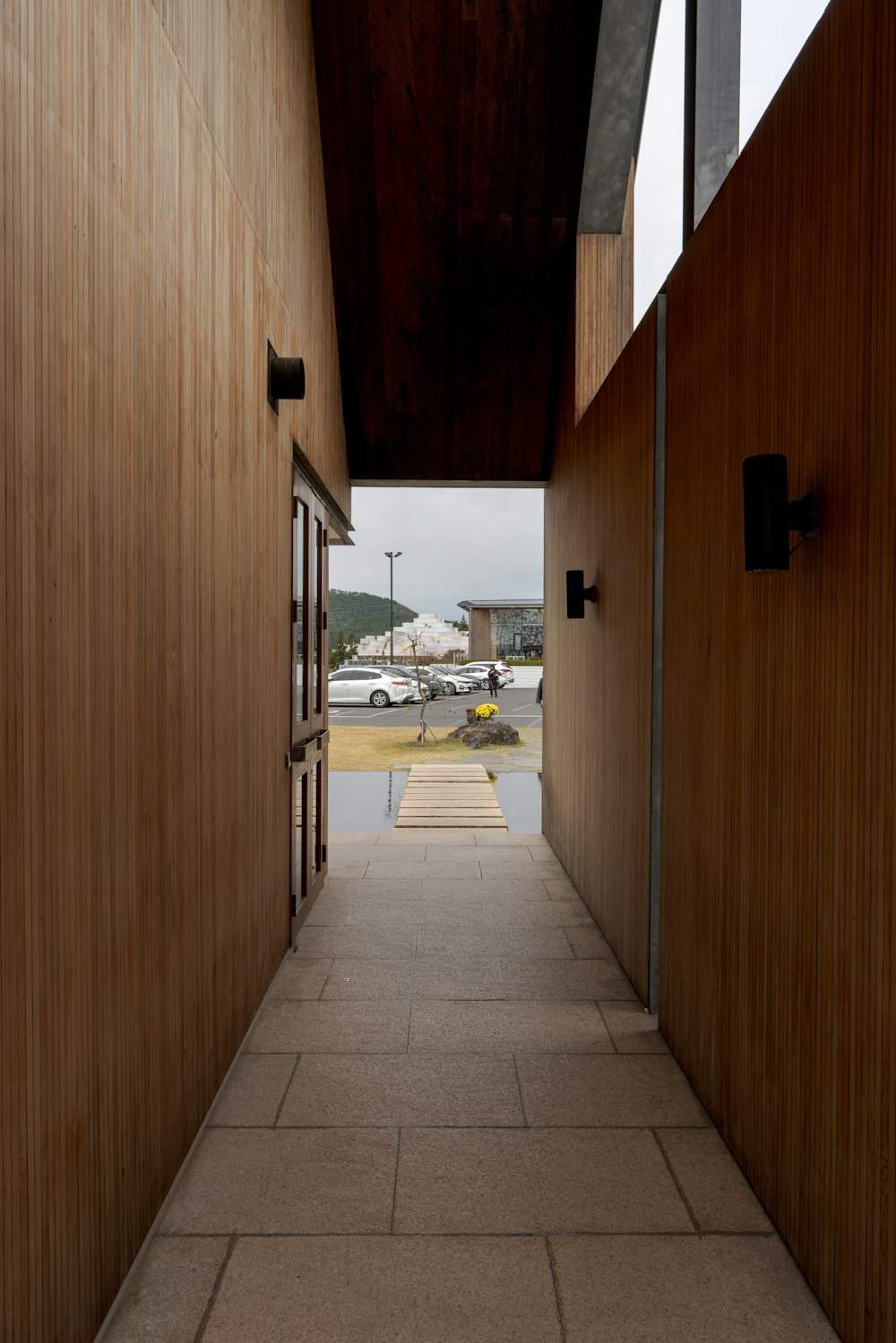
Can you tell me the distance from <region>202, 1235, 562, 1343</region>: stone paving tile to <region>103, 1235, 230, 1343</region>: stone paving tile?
4 centimetres

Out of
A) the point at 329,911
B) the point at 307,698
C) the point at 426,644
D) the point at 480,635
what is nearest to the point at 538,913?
the point at 329,911

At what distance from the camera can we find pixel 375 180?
496 cm

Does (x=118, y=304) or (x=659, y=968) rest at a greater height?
(x=118, y=304)

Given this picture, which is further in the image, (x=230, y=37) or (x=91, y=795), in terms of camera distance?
(x=230, y=37)

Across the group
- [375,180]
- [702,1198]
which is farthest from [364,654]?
[702,1198]

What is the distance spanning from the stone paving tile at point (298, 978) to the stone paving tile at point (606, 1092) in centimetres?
96

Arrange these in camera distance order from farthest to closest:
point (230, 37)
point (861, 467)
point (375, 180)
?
point (375, 180), point (230, 37), point (861, 467)

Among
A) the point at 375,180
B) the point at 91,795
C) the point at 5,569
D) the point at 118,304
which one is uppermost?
the point at 375,180

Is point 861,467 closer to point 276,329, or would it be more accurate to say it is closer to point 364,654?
point 276,329

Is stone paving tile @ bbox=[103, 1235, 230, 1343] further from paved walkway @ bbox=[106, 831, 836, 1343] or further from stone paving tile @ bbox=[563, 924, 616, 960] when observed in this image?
stone paving tile @ bbox=[563, 924, 616, 960]

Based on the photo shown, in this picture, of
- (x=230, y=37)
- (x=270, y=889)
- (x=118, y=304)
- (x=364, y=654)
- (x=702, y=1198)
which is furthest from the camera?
(x=364, y=654)

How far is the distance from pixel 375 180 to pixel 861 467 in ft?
13.7

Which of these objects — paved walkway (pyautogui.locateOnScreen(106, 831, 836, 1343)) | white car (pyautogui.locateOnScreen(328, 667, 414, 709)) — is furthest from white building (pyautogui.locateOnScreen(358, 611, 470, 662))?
paved walkway (pyautogui.locateOnScreen(106, 831, 836, 1343))

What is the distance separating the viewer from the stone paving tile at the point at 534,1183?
210 cm
